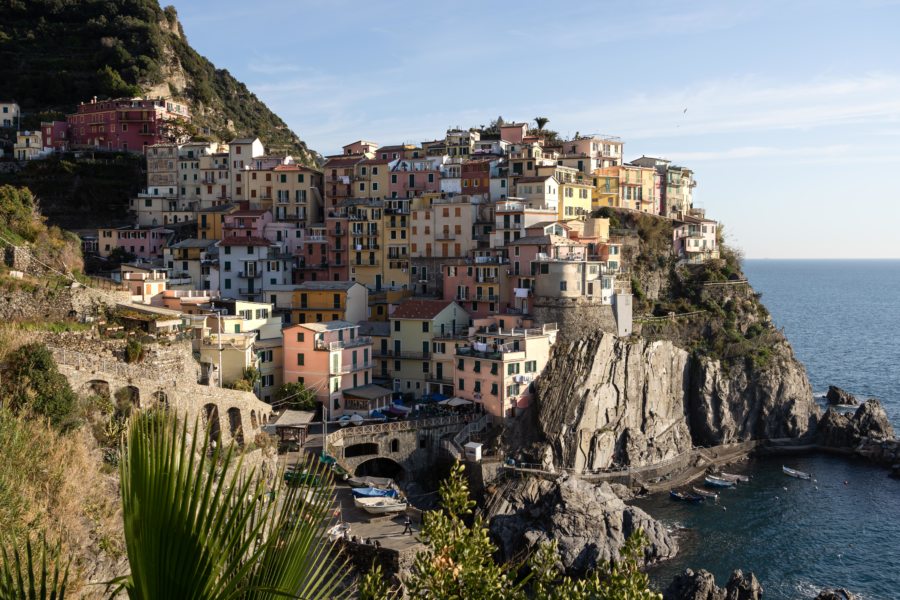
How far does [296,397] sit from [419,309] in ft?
36.5

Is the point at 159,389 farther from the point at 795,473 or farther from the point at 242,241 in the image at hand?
the point at 795,473

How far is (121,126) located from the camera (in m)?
81.0

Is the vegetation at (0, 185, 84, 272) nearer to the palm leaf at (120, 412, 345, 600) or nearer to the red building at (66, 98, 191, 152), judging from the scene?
the red building at (66, 98, 191, 152)

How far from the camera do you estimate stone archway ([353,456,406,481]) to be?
44.2 meters

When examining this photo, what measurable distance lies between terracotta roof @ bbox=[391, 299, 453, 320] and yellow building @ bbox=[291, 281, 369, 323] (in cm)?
375

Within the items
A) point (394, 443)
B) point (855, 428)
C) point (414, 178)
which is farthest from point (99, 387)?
point (855, 428)

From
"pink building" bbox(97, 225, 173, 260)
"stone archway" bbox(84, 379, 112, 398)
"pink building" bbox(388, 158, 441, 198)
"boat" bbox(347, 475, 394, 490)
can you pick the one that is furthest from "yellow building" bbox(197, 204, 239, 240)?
"stone archway" bbox(84, 379, 112, 398)

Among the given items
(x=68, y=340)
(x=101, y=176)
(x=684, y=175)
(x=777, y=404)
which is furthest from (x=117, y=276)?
(x=684, y=175)

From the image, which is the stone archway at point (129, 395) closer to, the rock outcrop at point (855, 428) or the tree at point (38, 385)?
the tree at point (38, 385)

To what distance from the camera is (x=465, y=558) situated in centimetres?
912

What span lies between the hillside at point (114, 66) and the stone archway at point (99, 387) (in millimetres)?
56182

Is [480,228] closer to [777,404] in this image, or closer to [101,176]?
[777,404]

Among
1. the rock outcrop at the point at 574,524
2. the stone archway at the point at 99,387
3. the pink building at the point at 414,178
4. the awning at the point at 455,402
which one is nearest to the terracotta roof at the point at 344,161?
the pink building at the point at 414,178

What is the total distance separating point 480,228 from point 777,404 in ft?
80.9
